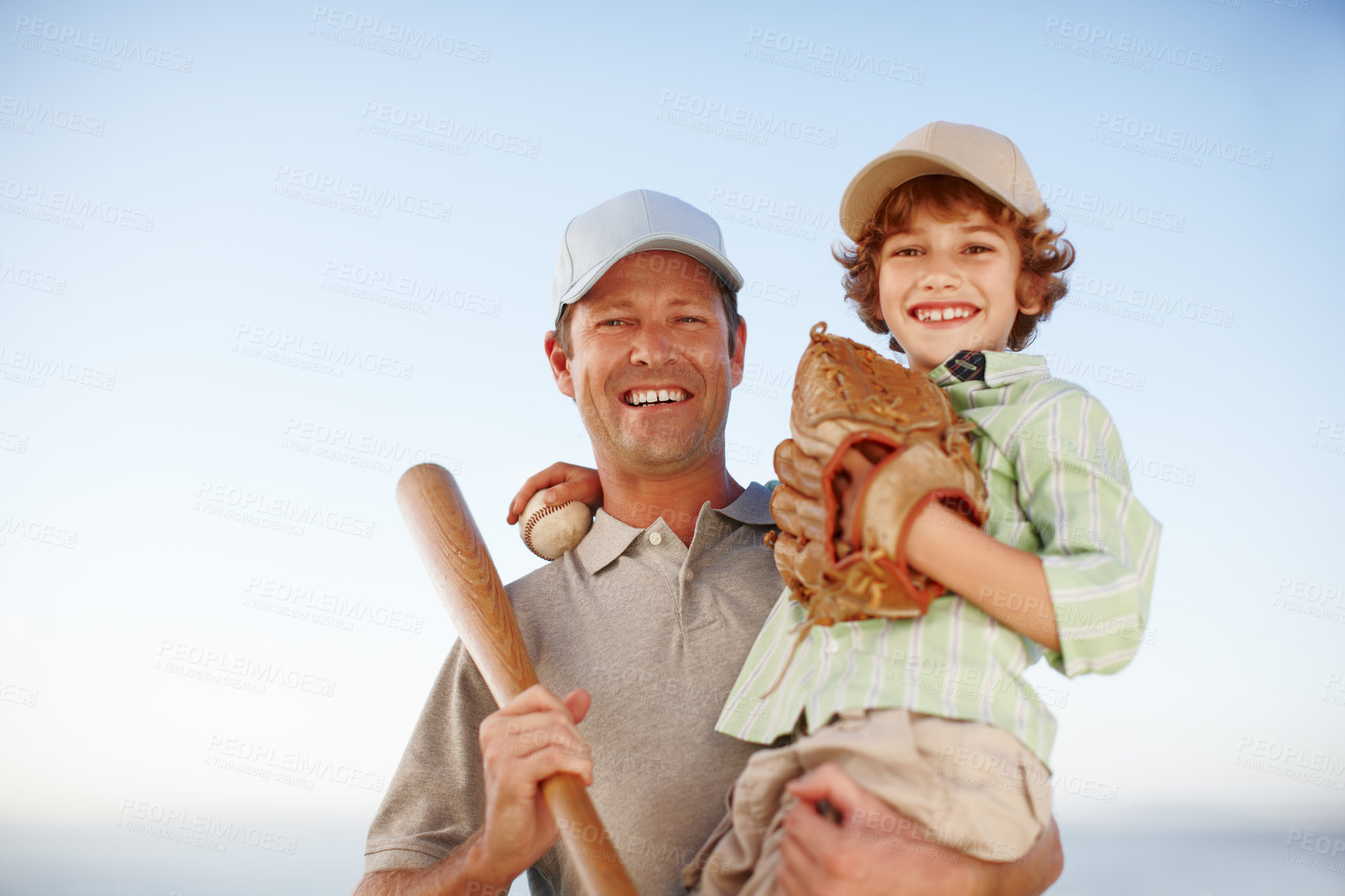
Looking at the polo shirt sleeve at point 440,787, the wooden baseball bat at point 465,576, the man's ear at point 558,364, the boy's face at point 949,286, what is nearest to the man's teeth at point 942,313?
the boy's face at point 949,286

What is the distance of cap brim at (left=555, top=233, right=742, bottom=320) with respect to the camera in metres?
2.94

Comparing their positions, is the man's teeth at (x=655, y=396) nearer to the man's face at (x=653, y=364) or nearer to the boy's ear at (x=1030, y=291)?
the man's face at (x=653, y=364)

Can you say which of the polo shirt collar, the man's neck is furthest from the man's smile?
the polo shirt collar

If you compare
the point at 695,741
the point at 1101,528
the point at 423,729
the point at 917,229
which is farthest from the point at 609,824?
the point at 917,229

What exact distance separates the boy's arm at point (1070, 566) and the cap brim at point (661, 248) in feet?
4.96

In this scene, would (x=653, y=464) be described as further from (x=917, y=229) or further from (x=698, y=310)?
(x=917, y=229)

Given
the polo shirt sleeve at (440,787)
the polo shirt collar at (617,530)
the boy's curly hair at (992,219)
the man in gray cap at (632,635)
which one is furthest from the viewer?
the polo shirt collar at (617,530)

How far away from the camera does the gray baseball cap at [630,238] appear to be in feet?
9.71

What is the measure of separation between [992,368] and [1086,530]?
1.38 feet

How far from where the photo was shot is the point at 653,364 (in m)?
2.93

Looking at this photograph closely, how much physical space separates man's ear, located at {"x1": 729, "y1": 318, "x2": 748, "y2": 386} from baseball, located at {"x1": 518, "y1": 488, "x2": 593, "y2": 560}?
67 centimetres

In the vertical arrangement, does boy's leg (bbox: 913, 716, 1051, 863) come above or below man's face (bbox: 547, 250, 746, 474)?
below

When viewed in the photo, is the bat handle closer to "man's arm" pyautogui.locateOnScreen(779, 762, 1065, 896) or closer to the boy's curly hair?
"man's arm" pyautogui.locateOnScreen(779, 762, 1065, 896)

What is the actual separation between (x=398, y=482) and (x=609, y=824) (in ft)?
3.36
